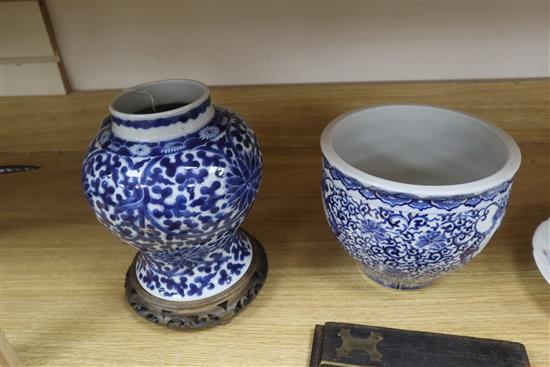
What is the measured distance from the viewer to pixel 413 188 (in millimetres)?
341

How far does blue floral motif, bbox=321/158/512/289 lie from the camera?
0.35 m

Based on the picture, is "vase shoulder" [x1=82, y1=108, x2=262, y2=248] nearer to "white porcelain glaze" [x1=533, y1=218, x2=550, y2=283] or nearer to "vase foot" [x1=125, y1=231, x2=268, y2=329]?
"vase foot" [x1=125, y1=231, x2=268, y2=329]

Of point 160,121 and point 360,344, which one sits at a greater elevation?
point 160,121

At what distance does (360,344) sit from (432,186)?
0.15 m

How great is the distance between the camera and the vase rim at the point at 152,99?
35 centimetres

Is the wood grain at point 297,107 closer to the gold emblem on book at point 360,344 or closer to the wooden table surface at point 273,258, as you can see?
the wooden table surface at point 273,258

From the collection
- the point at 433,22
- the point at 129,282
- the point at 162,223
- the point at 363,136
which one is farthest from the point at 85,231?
the point at 433,22

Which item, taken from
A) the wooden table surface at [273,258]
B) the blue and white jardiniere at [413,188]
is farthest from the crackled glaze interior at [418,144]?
the wooden table surface at [273,258]

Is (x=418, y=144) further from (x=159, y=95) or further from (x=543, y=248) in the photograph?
(x=159, y=95)

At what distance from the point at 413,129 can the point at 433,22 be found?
20 centimetres

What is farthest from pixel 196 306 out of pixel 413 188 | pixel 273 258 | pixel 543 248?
pixel 543 248

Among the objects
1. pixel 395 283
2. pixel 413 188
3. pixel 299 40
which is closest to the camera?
pixel 413 188

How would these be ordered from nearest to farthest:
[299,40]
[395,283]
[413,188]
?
[413,188] < [395,283] < [299,40]

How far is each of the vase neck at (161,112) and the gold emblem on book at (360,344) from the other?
22cm
